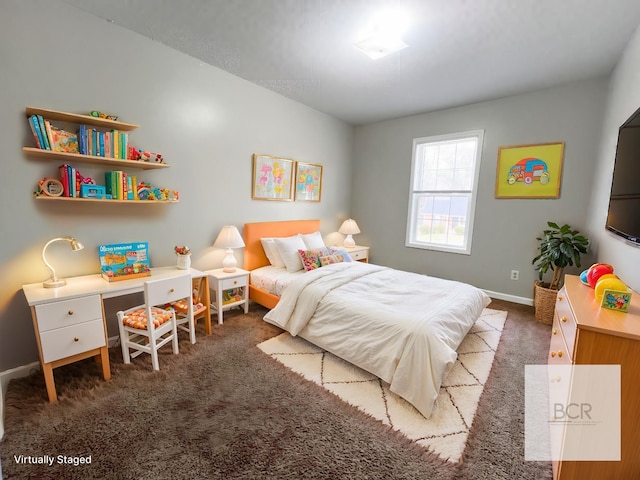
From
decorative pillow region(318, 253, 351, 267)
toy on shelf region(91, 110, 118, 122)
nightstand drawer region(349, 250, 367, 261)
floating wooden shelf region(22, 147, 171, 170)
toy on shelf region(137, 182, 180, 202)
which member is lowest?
nightstand drawer region(349, 250, 367, 261)

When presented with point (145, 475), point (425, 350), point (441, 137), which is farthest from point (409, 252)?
point (145, 475)

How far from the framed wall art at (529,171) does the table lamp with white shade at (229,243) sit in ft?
10.7

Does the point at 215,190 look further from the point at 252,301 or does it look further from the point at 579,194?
the point at 579,194

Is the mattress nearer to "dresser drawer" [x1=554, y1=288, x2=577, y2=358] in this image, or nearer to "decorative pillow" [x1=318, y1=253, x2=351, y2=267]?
"decorative pillow" [x1=318, y1=253, x2=351, y2=267]

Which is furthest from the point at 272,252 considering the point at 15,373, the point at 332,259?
the point at 15,373

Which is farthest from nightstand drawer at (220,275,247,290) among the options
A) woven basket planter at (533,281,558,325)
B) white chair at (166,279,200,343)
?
woven basket planter at (533,281,558,325)

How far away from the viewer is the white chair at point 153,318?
1.98 meters

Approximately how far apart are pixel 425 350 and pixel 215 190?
2531mm

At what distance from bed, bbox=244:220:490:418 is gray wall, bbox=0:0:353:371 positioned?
1069mm

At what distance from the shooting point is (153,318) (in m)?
2.06

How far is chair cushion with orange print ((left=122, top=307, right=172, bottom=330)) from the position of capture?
6.58 feet

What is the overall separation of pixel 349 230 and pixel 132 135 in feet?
10.1

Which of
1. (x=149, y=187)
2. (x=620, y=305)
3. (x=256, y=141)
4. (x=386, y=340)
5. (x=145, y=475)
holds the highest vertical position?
(x=256, y=141)

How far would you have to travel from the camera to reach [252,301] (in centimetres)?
326
